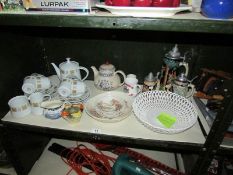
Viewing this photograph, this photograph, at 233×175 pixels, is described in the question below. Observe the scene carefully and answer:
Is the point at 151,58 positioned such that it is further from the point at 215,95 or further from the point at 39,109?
the point at 39,109

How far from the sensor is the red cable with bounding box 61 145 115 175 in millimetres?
1138

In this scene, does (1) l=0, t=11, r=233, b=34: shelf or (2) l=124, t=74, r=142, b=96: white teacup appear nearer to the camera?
(1) l=0, t=11, r=233, b=34: shelf

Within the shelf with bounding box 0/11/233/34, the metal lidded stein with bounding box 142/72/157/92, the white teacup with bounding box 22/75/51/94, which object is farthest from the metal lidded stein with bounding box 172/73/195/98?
the white teacup with bounding box 22/75/51/94

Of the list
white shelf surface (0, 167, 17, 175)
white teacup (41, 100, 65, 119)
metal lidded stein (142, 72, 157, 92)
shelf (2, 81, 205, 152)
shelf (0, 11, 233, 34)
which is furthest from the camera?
white shelf surface (0, 167, 17, 175)

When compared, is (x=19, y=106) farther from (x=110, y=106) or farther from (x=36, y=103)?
(x=110, y=106)

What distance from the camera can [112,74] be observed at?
1.02 meters

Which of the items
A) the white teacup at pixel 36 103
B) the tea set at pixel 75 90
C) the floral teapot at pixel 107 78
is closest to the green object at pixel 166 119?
the tea set at pixel 75 90

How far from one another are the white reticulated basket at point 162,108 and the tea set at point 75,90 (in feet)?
A: 0.15

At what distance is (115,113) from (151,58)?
0.38 meters

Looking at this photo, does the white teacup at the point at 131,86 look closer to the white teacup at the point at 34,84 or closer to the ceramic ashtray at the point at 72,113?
the ceramic ashtray at the point at 72,113

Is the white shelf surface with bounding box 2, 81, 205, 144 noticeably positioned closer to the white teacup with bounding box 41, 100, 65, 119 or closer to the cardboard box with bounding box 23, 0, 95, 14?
the white teacup with bounding box 41, 100, 65, 119

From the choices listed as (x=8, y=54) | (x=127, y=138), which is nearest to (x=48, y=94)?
(x=8, y=54)

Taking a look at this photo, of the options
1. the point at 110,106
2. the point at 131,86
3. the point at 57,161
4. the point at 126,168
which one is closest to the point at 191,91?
the point at 131,86

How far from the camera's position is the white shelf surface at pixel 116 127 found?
2.64 feet
